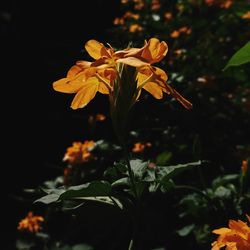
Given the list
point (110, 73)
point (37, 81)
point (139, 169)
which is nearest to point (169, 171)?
point (139, 169)

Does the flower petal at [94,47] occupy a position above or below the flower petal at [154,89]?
above

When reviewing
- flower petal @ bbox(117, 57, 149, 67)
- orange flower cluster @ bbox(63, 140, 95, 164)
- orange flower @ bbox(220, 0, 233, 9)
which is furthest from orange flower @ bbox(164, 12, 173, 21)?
flower petal @ bbox(117, 57, 149, 67)

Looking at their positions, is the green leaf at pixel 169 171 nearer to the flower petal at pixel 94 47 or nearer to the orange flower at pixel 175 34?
the flower petal at pixel 94 47

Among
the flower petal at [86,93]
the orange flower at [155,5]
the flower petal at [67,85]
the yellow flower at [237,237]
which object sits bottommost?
Answer: the orange flower at [155,5]

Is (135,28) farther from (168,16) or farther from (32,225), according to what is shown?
(32,225)

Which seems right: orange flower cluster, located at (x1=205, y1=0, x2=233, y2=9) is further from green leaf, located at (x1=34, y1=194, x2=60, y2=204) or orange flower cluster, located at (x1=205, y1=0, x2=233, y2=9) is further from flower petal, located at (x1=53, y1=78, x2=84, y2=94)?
green leaf, located at (x1=34, y1=194, x2=60, y2=204)

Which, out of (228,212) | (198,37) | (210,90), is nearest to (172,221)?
(228,212)

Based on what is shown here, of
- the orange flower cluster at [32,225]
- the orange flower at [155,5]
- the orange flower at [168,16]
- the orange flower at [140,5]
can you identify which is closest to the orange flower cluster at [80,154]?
the orange flower cluster at [32,225]
